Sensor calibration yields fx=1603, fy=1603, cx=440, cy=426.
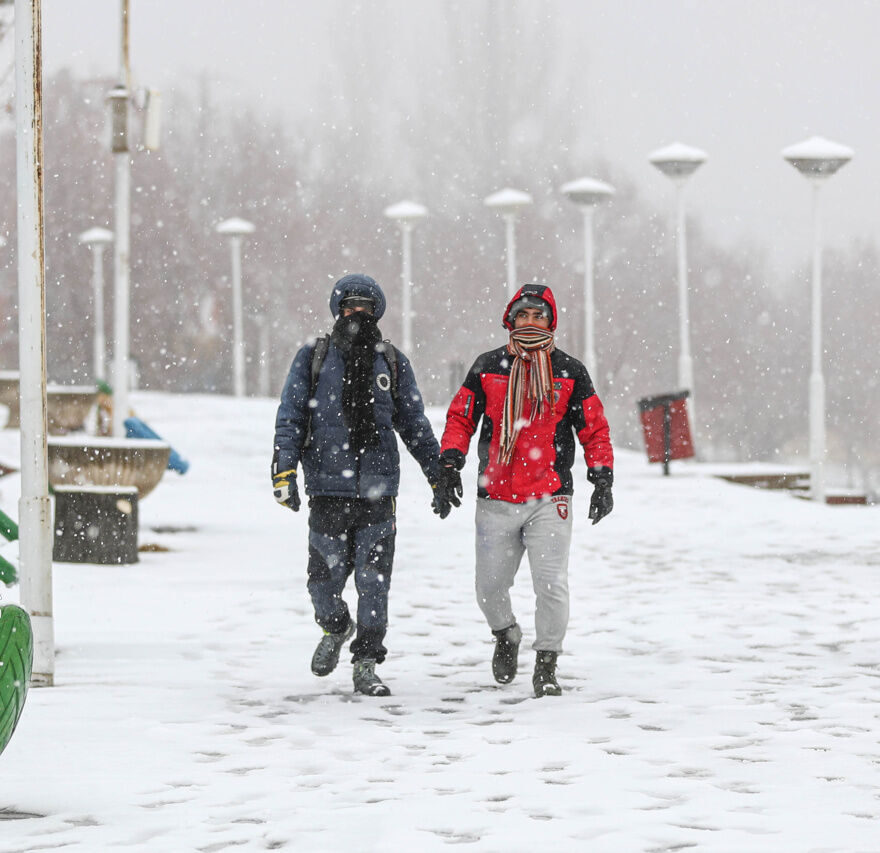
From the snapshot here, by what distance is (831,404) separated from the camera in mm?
65250

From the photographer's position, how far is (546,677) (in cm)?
677

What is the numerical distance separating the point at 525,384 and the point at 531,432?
20 centimetres

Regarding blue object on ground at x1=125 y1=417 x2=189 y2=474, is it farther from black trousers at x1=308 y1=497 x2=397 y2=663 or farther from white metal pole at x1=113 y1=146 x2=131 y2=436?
black trousers at x1=308 y1=497 x2=397 y2=663

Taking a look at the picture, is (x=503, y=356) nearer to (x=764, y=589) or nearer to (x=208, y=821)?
Answer: (x=208, y=821)

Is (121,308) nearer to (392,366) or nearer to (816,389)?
(392,366)

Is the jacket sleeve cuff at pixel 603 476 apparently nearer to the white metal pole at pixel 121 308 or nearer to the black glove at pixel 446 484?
the black glove at pixel 446 484

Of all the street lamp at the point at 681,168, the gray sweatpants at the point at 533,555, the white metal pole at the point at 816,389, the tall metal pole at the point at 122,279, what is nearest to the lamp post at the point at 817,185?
the white metal pole at the point at 816,389

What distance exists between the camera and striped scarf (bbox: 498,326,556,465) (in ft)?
21.9

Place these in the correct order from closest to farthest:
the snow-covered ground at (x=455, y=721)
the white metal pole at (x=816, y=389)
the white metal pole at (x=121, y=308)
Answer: the snow-covered ground at (x=455, y=721) < the white metal pole at (x=121, y=308) < the white metal pole at (x=816, y=389)

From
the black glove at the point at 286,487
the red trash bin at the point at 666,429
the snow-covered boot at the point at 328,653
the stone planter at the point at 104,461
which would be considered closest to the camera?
the black glove at the point at 286,487

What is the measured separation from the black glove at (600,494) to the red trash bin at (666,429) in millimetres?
16639

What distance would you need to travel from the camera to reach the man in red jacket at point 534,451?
22.0 feet

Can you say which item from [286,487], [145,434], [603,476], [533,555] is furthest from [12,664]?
[145,434]

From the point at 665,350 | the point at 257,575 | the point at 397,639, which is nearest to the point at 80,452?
the point at 257,575
